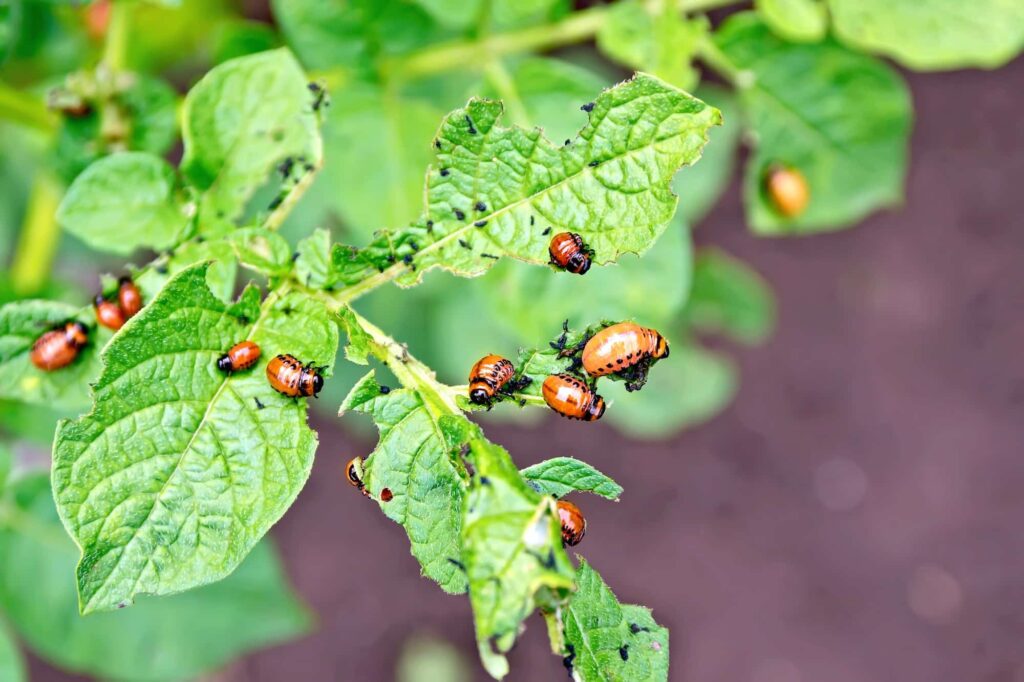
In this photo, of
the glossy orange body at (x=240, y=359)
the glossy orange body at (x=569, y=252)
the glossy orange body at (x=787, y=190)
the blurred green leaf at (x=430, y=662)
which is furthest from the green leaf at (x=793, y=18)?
the blurred green leaf at (x=430, y=662)

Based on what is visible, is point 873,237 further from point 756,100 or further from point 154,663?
point 154,663

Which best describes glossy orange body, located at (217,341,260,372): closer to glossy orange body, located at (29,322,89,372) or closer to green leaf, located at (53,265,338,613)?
green leaf, located at (53,265,338,613)

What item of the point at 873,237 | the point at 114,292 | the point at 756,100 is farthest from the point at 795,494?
the point at 114,292

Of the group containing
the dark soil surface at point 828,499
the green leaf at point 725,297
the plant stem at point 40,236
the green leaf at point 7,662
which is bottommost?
the dark soil surface at point 828,499

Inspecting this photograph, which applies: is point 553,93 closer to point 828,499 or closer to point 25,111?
point 25,111

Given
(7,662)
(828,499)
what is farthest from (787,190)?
(828,499)

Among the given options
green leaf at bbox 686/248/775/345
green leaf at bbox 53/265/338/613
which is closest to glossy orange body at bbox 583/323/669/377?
green leaf at bbox 53/265/338/613

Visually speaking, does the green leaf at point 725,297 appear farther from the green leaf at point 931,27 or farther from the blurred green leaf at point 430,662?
the blurred green leaf at point 430,662
